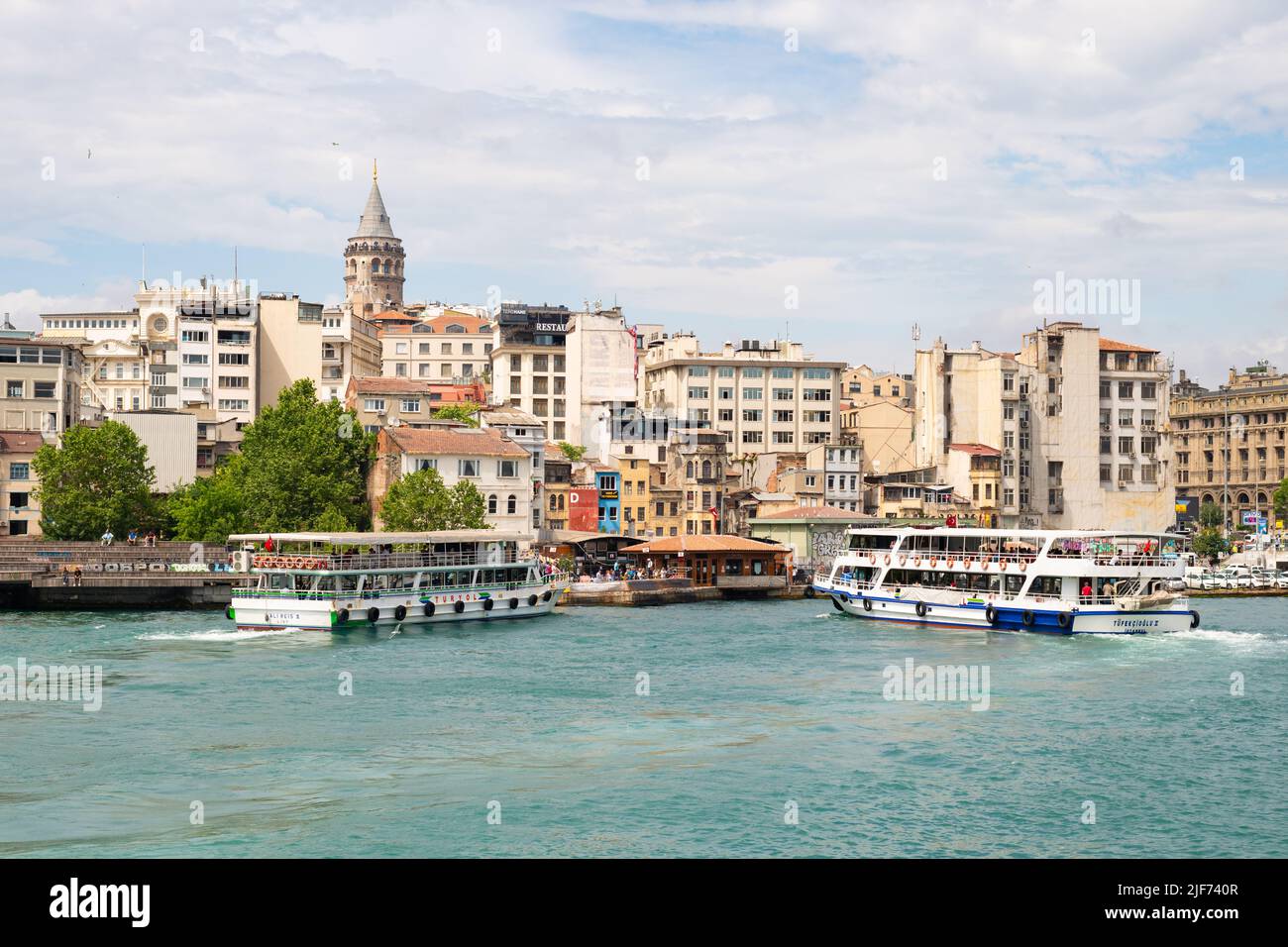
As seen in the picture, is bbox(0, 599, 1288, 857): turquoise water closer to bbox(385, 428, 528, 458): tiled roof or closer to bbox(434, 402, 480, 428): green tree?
bbox(385, 428, 528, 458): tiled roof

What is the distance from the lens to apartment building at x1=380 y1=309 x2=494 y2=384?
132m

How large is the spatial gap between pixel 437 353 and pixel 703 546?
60.9 m

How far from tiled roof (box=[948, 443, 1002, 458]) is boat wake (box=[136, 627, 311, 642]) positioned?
6545 centimetres

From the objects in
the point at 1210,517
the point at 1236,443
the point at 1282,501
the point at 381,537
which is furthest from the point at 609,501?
the point at 1236,443

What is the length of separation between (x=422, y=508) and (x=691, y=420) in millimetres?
39415

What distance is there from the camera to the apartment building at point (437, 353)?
132250 mm

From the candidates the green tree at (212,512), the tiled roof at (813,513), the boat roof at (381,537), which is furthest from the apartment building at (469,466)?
the tiled roof at (813,513)

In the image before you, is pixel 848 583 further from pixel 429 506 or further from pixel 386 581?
pixel 429 506

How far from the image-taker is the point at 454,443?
8231 cm

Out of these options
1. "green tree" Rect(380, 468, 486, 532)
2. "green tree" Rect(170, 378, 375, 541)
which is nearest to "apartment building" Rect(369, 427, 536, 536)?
"green tree" Rect(170, 378, 375, 541)
